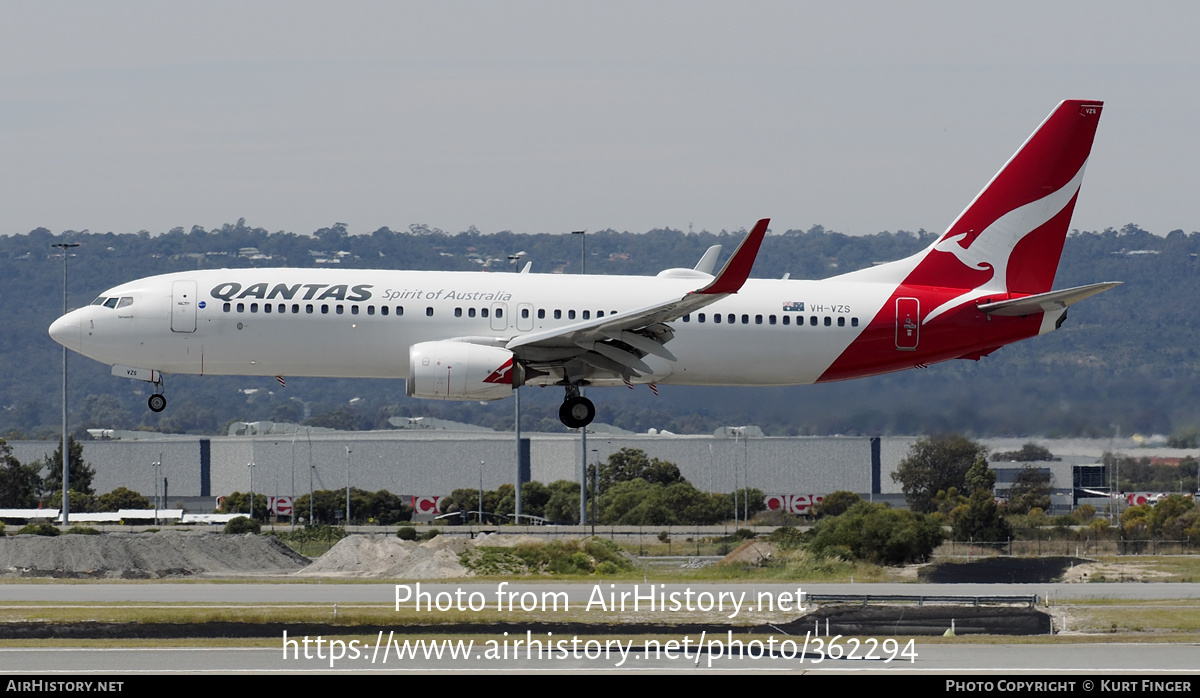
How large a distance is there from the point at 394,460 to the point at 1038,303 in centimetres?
9404

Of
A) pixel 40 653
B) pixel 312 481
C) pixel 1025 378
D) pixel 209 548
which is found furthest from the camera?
pixel 312 481

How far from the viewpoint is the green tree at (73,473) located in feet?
382

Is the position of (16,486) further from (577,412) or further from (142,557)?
(577,412)

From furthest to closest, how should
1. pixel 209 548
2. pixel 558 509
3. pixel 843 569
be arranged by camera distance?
pixel 558 509 → pixel 209 548 → pixel 843 569

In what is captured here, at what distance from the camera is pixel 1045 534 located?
2788 inches

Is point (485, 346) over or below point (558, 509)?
over

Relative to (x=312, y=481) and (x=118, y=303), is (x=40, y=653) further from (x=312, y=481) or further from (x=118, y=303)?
(x=312, y=481)

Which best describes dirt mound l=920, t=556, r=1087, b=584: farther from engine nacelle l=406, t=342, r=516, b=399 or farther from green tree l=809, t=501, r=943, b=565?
engine nacelle l=406, t=342, r=516, b=399

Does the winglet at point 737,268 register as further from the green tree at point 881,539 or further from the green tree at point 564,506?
the green tree at point 564,506

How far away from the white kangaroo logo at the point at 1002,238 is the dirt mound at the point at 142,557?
31.6 metres

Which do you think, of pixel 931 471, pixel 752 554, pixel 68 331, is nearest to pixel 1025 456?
pixel 931 471

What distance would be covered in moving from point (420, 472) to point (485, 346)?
90588 millimetres

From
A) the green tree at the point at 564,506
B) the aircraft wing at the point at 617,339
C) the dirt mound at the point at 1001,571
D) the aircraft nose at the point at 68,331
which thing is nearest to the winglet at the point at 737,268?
the aircraft wing at the point at 617,339

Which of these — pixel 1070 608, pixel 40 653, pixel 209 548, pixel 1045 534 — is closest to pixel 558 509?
pixel 1045 534
